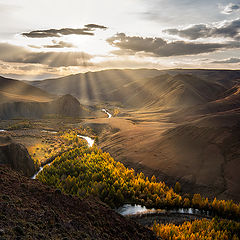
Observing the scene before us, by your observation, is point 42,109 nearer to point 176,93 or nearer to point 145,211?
point 176,93

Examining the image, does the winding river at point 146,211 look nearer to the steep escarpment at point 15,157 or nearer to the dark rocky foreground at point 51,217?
the dark rocky foreground at point 51,217

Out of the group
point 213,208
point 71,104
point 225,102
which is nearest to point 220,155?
point 213,208

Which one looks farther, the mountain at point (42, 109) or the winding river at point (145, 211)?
the mountain at point (42, 109)

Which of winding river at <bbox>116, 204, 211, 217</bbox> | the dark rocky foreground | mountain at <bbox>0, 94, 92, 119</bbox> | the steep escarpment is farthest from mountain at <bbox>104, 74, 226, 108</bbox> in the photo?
the dark rocky foreground

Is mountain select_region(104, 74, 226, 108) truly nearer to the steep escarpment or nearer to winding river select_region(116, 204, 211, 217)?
winding river select_region(116, 204, 211, 217)

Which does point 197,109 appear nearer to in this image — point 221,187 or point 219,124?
point 219,124

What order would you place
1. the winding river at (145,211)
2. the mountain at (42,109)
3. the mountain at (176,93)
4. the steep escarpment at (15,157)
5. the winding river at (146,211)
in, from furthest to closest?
the mountain at (176,93) → the mountain at (42,109) → the steep escarpment at (15,157) → the winding river at (145,211) → the winding river at (146,211)

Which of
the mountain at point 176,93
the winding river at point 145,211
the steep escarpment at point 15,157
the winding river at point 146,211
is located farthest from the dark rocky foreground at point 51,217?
the mountain at point 176,93

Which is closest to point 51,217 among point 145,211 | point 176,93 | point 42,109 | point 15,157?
point 145,211
